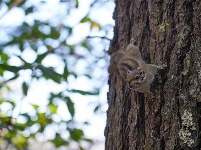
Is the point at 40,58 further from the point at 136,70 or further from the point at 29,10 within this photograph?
the point at 136,70

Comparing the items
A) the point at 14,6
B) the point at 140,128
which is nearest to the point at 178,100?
the point at 140,128

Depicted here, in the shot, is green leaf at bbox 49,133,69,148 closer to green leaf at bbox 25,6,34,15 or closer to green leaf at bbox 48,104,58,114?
green leaf at bbox 48,104,58,114

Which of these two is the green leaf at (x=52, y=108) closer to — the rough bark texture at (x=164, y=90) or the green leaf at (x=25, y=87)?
the green leaf at (x=25, y=87)

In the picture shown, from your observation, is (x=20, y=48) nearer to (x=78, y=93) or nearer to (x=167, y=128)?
(x=78, y=93)

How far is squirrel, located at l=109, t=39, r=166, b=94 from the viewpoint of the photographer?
3.81ft

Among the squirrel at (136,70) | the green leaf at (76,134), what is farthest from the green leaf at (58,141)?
the squirrel at (136,70)

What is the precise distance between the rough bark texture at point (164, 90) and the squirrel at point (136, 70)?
0.03m

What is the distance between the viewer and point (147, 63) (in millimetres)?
1243

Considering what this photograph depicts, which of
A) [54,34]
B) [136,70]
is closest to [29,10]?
[54,34]

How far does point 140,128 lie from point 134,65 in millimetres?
240

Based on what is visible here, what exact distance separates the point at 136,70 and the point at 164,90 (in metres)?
0.16

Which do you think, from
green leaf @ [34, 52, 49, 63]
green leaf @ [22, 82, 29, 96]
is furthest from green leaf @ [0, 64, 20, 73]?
green leaf @ [22, 82, 29, 96]

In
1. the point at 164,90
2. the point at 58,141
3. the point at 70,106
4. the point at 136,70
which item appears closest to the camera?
the point at 164,90

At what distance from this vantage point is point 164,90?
1.13 meters
